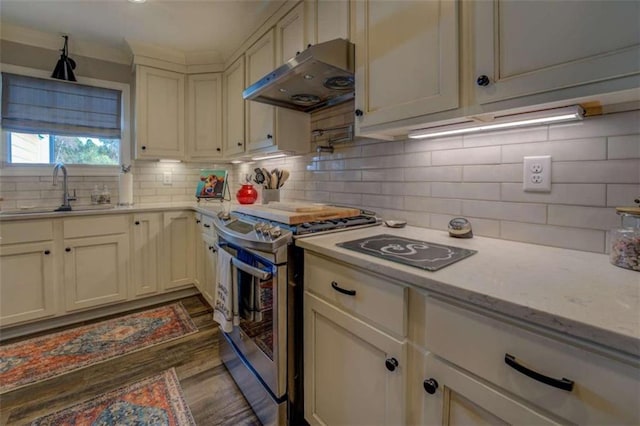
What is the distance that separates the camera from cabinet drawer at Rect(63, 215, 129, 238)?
2.20 m

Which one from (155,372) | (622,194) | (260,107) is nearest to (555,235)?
(622,194)

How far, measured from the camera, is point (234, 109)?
104 inches

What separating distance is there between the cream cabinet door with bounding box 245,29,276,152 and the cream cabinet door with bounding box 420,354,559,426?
1694 mm

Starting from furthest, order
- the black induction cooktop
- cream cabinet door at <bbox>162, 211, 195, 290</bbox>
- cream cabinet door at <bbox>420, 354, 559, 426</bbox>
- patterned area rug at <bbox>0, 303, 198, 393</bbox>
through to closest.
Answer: cream cabinet door at <bbox>162, 211, 195, 290</bbox> → patterned area rug at <bbox>0, 303, 198, 393</bbox> → the black induction cooktop → cream cabinet door at <bbox>420, 354, 559, 426</bbox>

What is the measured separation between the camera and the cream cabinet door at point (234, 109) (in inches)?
99.7

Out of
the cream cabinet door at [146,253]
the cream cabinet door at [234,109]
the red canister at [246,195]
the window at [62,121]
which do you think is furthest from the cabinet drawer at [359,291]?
the window at [62,121]

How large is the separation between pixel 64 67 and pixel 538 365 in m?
3.63

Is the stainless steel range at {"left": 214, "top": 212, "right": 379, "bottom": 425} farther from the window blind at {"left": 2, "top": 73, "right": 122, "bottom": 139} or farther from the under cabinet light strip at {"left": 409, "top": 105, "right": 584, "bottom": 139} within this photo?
the window blind at {"left": 2, "top": 73, "right": 122, "bottom": 139}

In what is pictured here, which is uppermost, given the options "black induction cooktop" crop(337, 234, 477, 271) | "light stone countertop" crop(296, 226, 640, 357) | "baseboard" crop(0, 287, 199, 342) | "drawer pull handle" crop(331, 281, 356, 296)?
"black induction cooktop" crop(337, 234, 477, 271)

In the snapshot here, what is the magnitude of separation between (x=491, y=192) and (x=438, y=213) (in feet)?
0.84

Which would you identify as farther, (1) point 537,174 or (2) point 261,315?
(2) point 261,315

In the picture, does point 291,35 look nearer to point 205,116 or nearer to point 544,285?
point 205,116

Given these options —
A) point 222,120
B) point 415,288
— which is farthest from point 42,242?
point 415,288

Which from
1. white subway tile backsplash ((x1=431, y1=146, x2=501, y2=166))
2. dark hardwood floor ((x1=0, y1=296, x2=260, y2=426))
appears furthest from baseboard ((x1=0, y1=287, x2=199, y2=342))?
white subway tile backsplash ((x1=431, y1=146, x2=501, y2=166))
